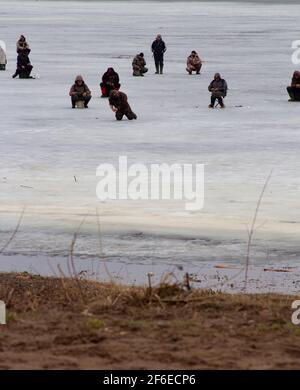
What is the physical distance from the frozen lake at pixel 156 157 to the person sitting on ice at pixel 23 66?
0.54 meters

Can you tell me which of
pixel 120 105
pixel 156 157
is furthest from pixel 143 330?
pixel 120 105

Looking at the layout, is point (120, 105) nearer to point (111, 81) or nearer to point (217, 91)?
point (217, 91)

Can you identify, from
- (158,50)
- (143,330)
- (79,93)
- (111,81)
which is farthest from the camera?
(158,50)

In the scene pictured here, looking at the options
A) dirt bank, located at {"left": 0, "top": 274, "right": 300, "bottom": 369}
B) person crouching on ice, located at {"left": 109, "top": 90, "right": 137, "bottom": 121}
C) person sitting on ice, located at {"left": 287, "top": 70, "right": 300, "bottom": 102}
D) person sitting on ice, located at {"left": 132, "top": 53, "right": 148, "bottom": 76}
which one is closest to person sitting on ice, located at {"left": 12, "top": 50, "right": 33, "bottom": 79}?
person sitting on ice, located at {"left": 132, "top": 53, "right": 148, "bottom": 76}

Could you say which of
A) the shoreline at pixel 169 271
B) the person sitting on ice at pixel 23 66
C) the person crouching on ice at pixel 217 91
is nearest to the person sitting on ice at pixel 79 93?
the person crouching on ice at pixel 217 91

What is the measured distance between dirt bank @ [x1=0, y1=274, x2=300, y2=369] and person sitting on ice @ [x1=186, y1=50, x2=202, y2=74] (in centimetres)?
3102

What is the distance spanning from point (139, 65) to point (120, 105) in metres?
12.6

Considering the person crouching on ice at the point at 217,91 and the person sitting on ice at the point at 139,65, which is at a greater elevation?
the person sitting on ice at the point at 139,65

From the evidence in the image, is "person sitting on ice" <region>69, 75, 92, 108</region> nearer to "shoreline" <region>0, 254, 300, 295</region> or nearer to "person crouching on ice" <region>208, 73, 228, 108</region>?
"person crouching on ice" <region>208, 73, 228, 108</region>

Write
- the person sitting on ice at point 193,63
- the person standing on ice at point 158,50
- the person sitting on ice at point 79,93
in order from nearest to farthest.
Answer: the person sitting on ice at point 79,93, the person sitting on ice at point 193,63, the person standing on ice at point 158,50

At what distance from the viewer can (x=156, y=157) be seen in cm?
2248

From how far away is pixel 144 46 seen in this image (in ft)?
191

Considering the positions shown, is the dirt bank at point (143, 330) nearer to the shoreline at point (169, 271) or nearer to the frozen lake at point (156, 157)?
the shoreline at point (169, 271)

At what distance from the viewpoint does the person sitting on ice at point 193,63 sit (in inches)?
1623
